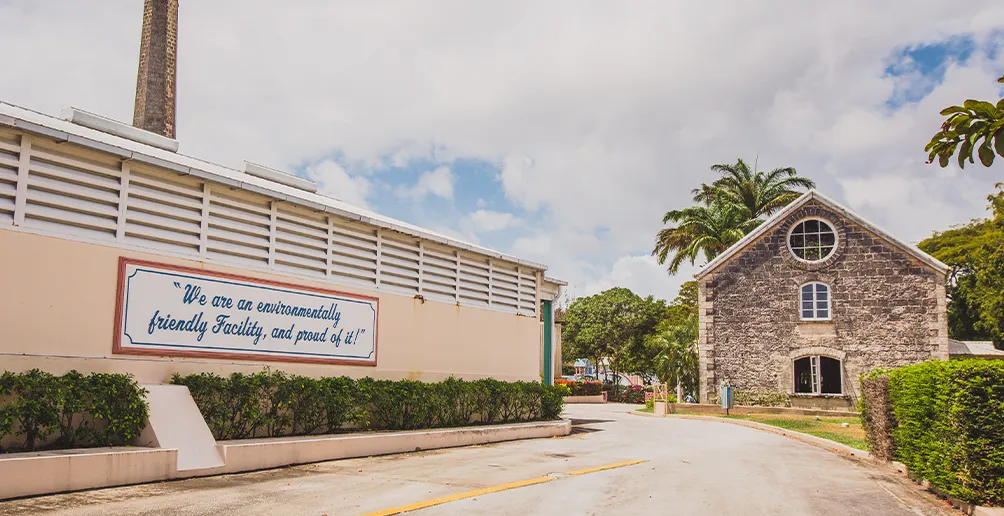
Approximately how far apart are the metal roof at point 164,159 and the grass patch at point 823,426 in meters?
9.21

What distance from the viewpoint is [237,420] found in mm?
11609

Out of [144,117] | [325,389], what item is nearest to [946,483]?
[325,389]

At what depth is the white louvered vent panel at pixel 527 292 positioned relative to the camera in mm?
19688

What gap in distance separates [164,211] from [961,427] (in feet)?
35.2

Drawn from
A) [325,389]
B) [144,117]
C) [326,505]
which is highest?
[144,117]

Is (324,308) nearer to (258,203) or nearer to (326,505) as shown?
(258,203)

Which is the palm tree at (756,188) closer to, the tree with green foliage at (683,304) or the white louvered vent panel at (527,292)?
the tree with green foliage at (683,304)

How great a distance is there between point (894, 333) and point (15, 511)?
30002 millimetres

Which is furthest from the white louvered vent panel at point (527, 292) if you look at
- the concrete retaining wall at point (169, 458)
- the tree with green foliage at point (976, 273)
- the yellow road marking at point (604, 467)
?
the tree with green foliage at point (976, 273)

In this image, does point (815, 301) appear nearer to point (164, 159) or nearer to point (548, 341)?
point (548, 341)

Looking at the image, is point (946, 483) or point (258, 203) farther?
point (258, 203)

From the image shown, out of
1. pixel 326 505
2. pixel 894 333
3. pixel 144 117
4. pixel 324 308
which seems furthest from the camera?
pixel 144 117

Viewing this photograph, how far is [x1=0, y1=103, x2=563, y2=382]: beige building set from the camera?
32.7 feet

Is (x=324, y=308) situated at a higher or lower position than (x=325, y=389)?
higher
